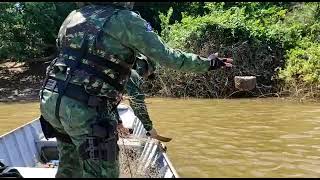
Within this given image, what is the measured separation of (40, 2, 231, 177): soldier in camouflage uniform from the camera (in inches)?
124

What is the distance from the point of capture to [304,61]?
14.3m

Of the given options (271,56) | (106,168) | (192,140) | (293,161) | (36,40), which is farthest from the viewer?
(36,40)

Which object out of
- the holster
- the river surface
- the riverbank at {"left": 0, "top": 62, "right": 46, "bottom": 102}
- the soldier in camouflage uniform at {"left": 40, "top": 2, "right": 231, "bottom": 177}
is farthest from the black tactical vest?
the riverbank at {"left": 0, "top": 62, "right": 46, "bottom": 102}

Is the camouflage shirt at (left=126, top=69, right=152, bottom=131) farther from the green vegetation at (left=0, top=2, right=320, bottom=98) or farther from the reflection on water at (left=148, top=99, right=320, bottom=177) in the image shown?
the green vegetation at (left=0, top=2, right=320, bottom=98)

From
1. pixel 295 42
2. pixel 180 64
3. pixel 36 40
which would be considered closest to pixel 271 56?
pixel 295 42

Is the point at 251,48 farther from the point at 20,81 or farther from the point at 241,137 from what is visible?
the point at 20,81

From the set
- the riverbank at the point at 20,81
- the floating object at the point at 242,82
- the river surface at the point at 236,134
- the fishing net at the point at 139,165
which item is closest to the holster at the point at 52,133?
the fishing net at the point at 139,165

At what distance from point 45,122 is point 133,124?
14.6 ft

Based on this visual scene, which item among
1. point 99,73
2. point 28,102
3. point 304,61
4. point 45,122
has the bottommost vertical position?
point 28,102

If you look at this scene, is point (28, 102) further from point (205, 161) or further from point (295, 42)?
point (205, 161)

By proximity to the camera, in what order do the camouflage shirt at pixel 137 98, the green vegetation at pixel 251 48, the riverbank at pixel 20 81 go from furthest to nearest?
the riverbank at pixel 20 81 < the green vegetation at pixel 251 48 < the camouflage shirt at pixel 137 98

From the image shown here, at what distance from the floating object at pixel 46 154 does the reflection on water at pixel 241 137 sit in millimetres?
849

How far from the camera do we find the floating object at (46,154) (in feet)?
16.2

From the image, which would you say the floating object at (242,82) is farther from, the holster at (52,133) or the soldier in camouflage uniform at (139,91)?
the holster at (52,133)
